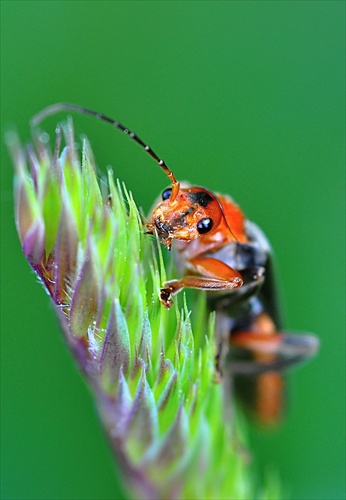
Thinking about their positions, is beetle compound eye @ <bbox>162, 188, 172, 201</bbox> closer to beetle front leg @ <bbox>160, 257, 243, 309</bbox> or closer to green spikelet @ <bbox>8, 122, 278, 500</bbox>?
beetle front leg @ <bbox>160, 257, 243, 309</bbox>

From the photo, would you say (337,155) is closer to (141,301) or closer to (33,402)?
(33,402)

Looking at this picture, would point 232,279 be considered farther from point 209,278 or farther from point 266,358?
point 266,358

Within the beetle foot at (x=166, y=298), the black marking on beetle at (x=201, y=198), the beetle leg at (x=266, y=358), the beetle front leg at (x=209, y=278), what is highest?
the black marking on beetle at (x=201, y=198)

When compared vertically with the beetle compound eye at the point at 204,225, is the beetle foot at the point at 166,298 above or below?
below

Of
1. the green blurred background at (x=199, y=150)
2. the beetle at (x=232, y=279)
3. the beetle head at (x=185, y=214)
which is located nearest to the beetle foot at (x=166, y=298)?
the beetle at (x=232, y=279)

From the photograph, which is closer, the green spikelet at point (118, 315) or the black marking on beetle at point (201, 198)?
the green spikelet at point (118, 315)

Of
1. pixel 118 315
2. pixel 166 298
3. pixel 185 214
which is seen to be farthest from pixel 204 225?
→ pixel 118 315

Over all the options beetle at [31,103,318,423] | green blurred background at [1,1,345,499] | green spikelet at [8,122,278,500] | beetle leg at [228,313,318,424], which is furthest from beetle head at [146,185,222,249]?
beetle leg at [228,313,318,424]

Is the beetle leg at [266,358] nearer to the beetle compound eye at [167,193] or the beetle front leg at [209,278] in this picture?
the beetle front leg at [209,278]
